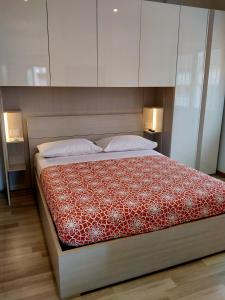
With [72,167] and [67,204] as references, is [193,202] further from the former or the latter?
[72,167]

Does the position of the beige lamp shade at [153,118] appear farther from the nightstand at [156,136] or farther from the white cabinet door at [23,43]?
the white cabinet door at [23,43]

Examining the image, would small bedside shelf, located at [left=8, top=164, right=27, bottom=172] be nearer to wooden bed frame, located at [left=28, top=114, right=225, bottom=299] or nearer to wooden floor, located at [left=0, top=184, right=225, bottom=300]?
wooden floor, located at [left=0, top=184, right=225, bottom=300]

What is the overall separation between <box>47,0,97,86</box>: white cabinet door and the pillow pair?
0.71 meters

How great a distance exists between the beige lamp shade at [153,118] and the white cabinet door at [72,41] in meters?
1.08

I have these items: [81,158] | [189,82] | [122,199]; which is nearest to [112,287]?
[122,199]

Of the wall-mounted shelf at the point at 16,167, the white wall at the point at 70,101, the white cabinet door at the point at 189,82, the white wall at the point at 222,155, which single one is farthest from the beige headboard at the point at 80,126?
the white wall at the point at 222,155

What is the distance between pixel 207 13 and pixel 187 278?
3165 mm

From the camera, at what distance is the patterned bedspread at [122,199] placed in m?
1.64

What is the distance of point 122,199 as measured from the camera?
72.6 inches

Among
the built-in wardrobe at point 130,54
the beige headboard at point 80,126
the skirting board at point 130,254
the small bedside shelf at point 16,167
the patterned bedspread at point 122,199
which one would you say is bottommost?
the skirting board at point 130,254

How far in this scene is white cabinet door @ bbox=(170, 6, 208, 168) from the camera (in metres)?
3.16

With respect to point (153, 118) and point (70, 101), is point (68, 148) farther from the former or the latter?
point (153, 118)

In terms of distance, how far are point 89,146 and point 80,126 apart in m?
0.47

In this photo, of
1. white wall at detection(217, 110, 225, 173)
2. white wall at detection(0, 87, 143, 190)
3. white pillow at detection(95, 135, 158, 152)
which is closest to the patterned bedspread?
white pillow at detection(95, 135, 158, 152)
